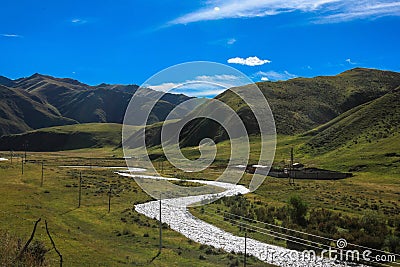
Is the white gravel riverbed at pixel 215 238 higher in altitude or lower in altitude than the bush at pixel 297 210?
lower

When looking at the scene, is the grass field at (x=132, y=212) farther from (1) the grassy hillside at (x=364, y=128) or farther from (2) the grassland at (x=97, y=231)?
(1) the grassy hillside at (x=364, y=128)

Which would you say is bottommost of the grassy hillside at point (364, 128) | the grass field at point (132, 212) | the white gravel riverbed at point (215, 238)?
the white gravel riverbed at point (215, 238)

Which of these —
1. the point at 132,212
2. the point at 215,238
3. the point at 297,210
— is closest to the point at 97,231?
the point at 132,212

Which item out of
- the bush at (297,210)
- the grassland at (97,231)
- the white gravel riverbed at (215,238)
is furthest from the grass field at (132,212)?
the bush at (297,210)

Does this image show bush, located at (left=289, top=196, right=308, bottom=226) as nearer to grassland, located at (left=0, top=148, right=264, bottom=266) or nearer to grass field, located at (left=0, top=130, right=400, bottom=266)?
grass field, located at (left=0, top=130, right=400, bottom=266)

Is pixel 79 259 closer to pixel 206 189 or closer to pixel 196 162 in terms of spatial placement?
pixel 206 189

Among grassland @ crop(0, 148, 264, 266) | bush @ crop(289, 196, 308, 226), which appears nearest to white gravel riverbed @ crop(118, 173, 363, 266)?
grassland @ crop(0, 148, 264, 266)

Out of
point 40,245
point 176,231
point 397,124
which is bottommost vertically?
point 176,231

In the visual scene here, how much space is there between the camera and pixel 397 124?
131 m

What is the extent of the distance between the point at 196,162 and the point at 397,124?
234 ft

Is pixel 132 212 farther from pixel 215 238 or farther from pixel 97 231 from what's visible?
pixel 215 238

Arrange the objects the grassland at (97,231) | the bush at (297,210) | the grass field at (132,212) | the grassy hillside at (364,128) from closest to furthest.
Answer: the grassland at (97,231) < the grass field at (132,212) < the bush at (297,210) < the grassy hillside at (364,128)

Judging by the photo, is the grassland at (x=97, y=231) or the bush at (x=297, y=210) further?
the bush at (x=297, y=210)

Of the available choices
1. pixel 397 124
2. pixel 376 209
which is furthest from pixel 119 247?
pixel 397 124
